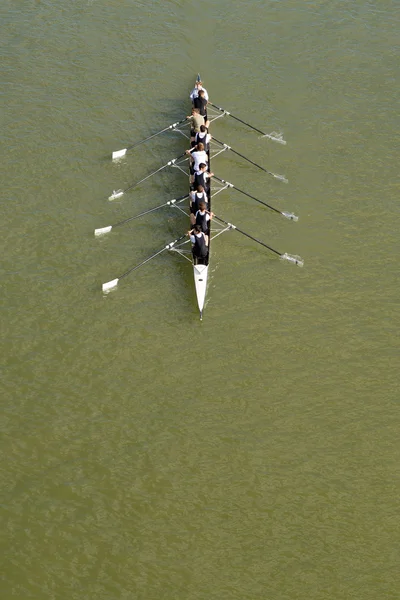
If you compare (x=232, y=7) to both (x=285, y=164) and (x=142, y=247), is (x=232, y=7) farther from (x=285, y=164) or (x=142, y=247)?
(x=142, y=247)

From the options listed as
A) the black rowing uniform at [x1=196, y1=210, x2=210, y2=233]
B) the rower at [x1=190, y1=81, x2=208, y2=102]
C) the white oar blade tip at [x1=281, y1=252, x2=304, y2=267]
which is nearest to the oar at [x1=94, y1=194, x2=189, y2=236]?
the black rowing uniform at [x1=196, y1=210, x2=210, y2=233]

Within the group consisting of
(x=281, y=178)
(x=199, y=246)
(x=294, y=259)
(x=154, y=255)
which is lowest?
(x=294, y=259)

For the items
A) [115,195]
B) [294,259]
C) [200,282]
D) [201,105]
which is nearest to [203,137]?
[201,105]

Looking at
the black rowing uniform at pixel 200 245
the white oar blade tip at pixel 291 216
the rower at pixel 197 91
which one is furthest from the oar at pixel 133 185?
the white oar blade tip at pixel 291 216

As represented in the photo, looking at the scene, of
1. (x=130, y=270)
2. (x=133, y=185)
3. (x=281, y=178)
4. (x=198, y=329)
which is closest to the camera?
(x=198, y=329)

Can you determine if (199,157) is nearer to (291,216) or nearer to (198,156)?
(198,156)

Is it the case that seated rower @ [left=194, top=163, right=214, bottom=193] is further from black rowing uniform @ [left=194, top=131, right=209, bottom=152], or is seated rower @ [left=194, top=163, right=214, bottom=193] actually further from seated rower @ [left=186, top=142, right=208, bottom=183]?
black rowing uniform @ [left=194, top=131, right=209, bottom=152]

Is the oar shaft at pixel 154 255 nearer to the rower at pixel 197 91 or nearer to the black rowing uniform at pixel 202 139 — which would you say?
the black rowing uniform at pixel 202 139
